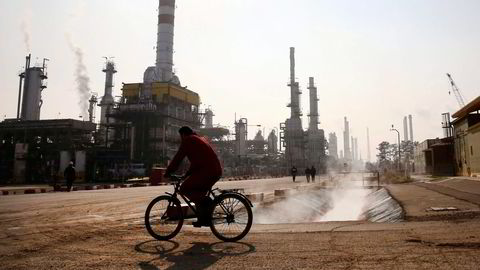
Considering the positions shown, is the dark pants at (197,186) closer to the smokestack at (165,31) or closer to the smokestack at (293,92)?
the smokestack at (165,31)

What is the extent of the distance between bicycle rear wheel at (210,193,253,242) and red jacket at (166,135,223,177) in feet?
1.48

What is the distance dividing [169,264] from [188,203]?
1.76m

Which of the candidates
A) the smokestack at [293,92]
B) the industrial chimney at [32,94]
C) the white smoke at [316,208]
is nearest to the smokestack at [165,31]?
the industrial chimney at [32,94]

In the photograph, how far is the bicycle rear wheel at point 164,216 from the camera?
251 inches

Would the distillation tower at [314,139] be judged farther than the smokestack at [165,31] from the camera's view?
Yes

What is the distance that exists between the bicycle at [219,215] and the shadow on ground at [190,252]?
271mm

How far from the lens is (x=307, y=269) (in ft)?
13.5

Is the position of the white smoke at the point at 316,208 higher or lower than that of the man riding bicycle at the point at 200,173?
lower

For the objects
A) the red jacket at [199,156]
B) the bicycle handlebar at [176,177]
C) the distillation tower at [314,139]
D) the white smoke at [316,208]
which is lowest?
the white smoke at [316,208]

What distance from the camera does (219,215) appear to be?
6164 millimetres

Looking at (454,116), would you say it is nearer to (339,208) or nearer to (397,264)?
(339,208)

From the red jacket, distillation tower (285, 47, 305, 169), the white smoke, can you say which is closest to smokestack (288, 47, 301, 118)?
distillation tower (285, 47, 305, 169)

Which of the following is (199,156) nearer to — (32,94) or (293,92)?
(32,94)

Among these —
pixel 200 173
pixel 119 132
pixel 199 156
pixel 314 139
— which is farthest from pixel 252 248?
pixel 314 139
